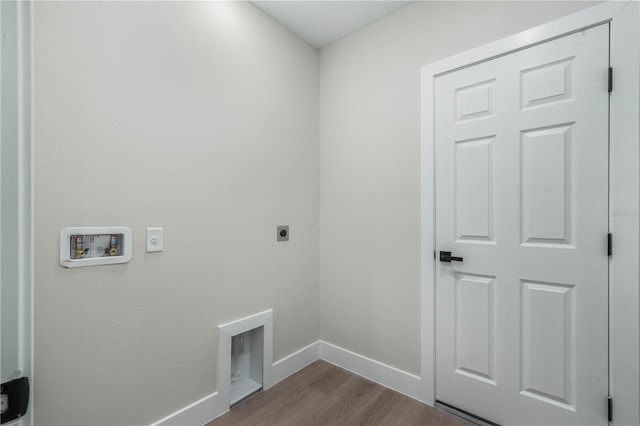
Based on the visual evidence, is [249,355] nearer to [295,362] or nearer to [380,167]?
[295,362]

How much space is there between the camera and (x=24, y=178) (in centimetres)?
84

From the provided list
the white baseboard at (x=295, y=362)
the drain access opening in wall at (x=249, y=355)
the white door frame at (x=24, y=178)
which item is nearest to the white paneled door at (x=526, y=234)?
the white baseboard at (x=295, y=362)

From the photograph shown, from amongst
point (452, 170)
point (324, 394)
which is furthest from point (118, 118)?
point (324, 394)

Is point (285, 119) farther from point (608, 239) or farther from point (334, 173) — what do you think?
point (608, 239)

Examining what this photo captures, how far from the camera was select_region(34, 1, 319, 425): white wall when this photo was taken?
3.90 feet

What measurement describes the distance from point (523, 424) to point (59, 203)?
251cm

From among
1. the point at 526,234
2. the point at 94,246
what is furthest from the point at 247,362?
the point at 526,234

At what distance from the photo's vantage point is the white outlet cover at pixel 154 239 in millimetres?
1439

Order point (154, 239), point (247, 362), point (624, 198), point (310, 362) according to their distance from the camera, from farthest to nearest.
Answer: point (310, 362)
point (247, 362)
point (154, 239)
point (624, 198)

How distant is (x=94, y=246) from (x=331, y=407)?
1619mm

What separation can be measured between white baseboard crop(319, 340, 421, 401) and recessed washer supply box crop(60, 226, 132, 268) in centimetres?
169

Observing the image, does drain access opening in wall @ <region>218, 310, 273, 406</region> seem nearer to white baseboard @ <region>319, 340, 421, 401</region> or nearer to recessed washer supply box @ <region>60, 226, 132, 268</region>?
white baseboard @ <region>319, 340, 421, 401</region>

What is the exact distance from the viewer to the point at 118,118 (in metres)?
1.35

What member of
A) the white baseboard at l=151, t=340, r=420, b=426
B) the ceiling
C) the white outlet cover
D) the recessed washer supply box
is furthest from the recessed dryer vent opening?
the ceiling
